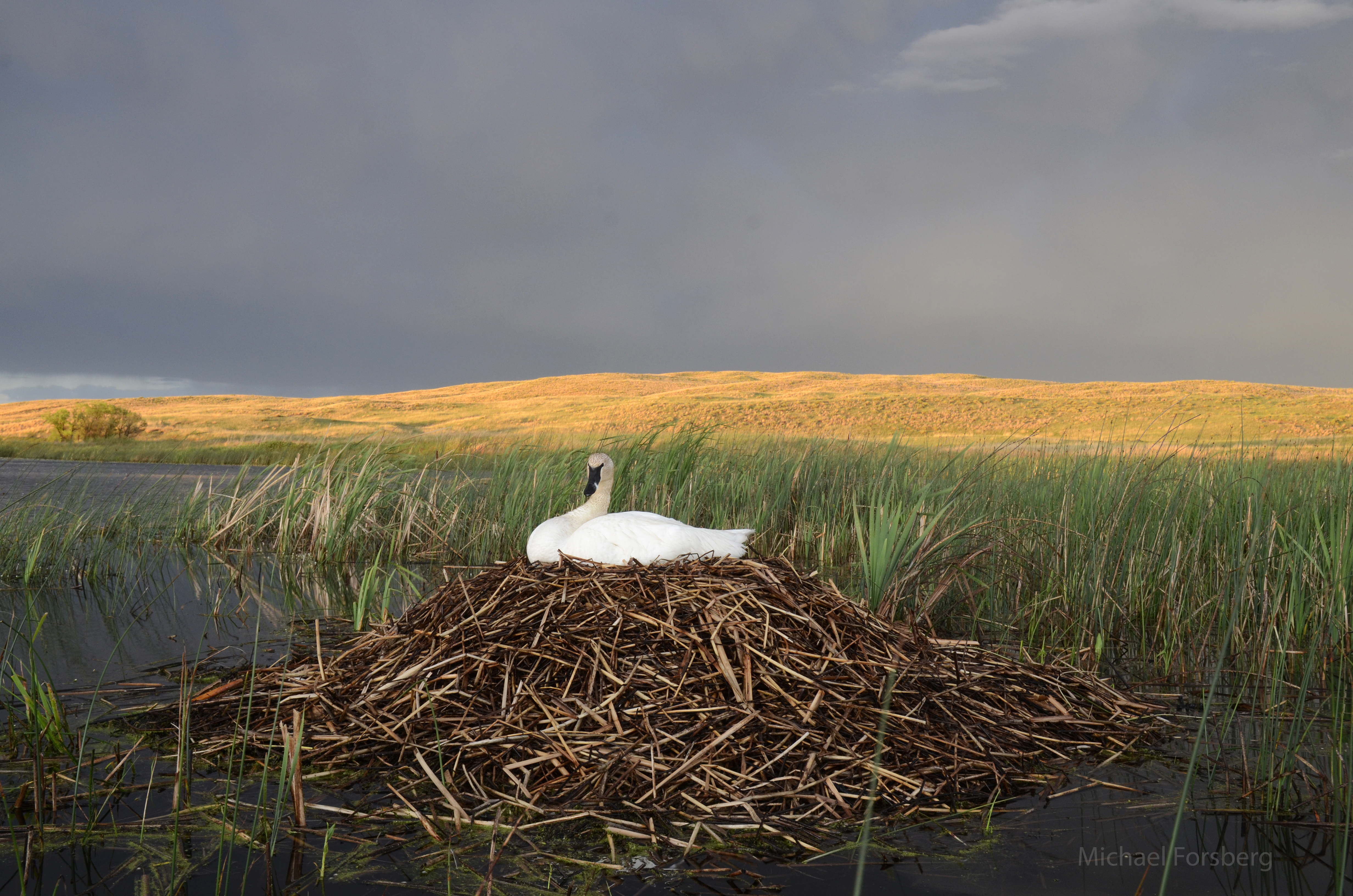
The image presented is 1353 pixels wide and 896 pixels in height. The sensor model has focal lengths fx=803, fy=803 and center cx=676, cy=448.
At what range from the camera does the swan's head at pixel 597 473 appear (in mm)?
5668

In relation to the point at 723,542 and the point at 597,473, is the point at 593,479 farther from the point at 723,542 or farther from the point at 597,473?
the point at 723,542

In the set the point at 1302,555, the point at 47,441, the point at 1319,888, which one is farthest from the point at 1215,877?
the point at 47,441

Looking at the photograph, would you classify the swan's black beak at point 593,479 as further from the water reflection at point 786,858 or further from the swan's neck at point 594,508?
the water reflection at point 786,858

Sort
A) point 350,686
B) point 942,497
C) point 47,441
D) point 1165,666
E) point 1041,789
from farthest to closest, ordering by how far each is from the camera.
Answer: point 47,441 → point 942,497 → point 1165,666 → point 350,686 → point 1041,789

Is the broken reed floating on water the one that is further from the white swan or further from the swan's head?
the swan's head

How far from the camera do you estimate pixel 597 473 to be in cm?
569

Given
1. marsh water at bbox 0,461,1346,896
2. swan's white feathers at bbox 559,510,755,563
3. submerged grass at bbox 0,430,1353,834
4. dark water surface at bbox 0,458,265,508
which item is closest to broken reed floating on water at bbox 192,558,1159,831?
marsh water at bbox 0,461,1346,896

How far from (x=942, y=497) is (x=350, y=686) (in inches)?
226

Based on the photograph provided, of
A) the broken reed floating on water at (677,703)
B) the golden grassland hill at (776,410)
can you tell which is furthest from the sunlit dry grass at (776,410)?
the broken reed floating on water at (677,703)

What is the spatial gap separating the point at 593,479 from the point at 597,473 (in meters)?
0.05

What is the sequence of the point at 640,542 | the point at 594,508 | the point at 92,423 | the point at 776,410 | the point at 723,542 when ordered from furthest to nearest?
the point at 92,423 < the point at 776,410 < the point at 594,508 < the point at 723,542 < the point at 640,542

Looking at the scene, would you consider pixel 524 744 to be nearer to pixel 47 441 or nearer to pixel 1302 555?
pixel 1302 555

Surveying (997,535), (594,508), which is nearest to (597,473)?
(594,508)

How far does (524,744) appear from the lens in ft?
11.1
